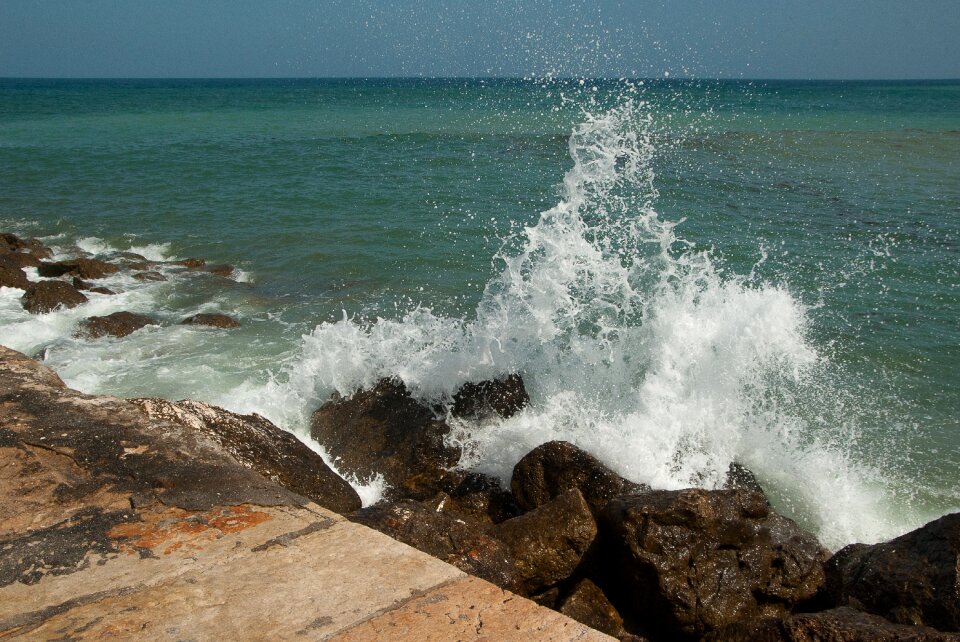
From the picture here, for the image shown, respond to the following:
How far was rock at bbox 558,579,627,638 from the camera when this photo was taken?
4.08 metres

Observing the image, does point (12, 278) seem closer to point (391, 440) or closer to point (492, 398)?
point (391, 440)

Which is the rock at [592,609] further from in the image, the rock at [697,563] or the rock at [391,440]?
the rock at [391,440]

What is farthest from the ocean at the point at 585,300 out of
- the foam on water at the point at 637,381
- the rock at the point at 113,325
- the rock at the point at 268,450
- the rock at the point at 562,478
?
the rock at the point at 268,450

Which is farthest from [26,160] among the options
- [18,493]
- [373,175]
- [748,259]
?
[18,493]

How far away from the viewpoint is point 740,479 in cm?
616

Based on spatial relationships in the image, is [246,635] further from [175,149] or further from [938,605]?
[175,149]

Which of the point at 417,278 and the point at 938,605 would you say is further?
the point at 417,278

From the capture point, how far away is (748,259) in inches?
481

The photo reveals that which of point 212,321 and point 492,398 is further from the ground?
point 492,398

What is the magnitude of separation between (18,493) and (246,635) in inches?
56.0

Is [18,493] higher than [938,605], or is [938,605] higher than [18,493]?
[18,493]

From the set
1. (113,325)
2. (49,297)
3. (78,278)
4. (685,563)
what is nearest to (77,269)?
(78,278)

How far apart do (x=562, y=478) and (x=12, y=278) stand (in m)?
9.34

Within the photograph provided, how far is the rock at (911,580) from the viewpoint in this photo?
3.86 meters
